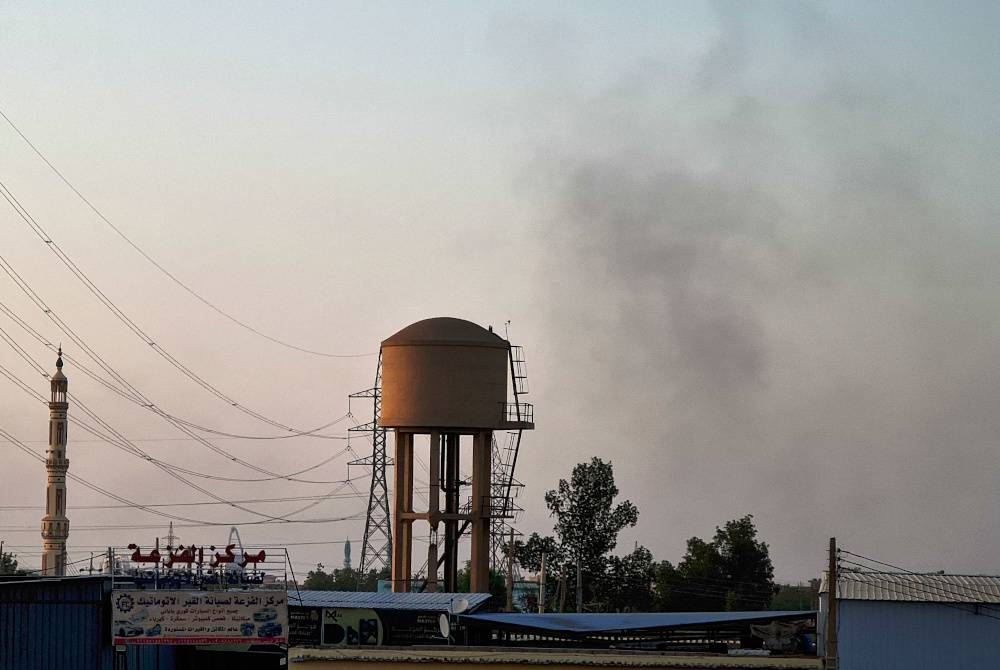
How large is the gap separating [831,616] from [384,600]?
51.4ft

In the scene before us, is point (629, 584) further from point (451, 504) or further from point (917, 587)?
point (917, 587)

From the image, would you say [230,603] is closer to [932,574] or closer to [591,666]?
[591,666]

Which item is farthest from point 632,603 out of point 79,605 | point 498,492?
point 79,605

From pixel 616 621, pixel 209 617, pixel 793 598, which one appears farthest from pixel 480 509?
pixel 793 598

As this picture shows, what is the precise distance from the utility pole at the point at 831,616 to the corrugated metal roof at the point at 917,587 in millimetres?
2192

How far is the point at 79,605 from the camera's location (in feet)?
153

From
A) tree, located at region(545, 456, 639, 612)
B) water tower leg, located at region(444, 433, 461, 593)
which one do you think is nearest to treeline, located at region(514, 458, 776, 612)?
tree, located at region(545, 456, 639, 612)

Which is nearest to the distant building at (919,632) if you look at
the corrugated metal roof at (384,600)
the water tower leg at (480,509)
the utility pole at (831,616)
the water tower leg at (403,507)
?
the utility pole at (831,616)

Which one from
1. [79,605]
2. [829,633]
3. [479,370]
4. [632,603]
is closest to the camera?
[829,633]

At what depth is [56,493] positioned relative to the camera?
91188 millimetres

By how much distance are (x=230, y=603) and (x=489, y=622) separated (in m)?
8.39

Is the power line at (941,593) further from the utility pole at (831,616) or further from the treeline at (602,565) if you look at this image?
the treeline at (602,565)

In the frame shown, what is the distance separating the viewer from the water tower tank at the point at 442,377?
6028 cm

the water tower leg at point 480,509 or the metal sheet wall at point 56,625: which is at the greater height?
the water tower leg at point 480,509
